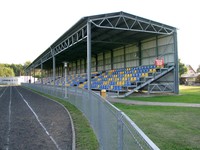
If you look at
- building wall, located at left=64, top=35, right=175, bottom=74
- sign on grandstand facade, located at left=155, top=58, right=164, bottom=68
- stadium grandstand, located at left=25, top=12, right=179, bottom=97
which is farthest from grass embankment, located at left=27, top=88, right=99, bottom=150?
building wall, located at left=64, top=35, right=175, bottom=74

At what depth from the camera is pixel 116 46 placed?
3114 centimetres

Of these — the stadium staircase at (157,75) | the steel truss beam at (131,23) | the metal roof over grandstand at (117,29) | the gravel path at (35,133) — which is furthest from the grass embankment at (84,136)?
the stadium staircase at (157,75)

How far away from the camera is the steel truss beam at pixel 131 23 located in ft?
63.9

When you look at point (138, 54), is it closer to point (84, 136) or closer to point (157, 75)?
point (157, 75)

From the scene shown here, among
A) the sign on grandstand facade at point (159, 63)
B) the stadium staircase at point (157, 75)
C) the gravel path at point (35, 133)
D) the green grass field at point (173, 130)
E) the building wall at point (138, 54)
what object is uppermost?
the building wall at point (138, 54)

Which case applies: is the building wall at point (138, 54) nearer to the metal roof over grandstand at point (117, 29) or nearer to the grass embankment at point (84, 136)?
the metal roof over grandstand at point (117, 29)

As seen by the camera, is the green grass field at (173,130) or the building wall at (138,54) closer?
the green grass field at (173,130)

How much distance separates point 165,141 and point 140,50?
21.2 m

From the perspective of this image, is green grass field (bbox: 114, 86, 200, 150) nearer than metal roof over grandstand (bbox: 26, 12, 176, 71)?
Yes

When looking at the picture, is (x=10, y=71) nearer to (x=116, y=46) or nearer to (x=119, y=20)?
(x=116, y=46)

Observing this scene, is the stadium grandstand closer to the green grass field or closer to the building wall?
the building wall

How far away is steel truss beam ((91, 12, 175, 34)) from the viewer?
19.5 metres

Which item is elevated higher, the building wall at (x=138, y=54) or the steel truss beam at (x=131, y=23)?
the steel truss beam at (x=131, y=23)

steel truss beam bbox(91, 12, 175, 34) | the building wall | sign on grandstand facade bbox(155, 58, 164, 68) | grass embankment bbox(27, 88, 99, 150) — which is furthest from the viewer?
the building wall
